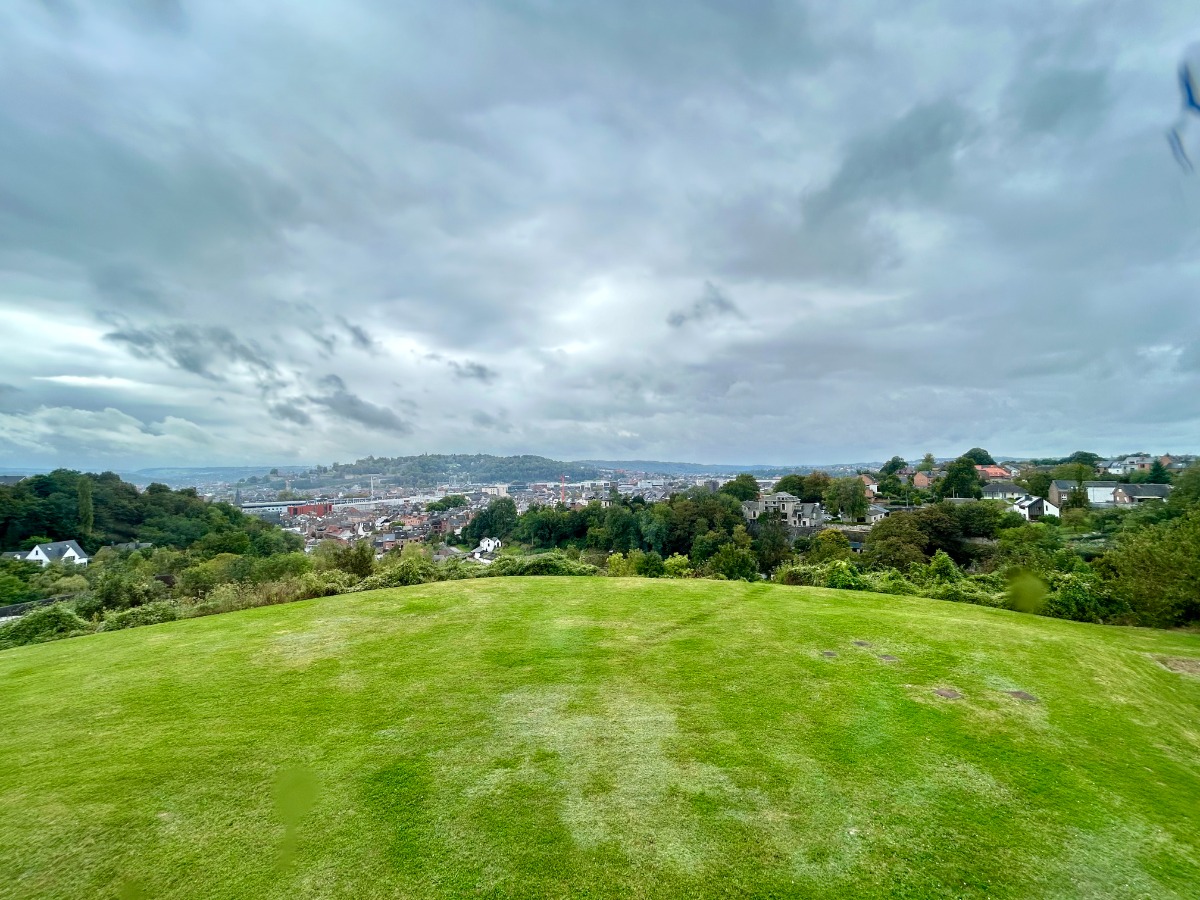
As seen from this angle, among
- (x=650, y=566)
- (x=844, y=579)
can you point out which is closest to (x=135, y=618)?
(x=844, y=579)

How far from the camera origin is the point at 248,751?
193 inches

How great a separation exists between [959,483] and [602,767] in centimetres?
8088

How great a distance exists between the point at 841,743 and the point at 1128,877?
2.01 m

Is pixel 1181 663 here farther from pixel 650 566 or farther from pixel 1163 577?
pixel 650 566

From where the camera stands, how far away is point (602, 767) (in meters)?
4.69

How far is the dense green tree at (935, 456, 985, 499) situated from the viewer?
68.4 metres

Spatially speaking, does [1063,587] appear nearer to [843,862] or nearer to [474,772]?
[843,862]

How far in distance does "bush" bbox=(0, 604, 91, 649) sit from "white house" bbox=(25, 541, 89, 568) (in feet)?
120

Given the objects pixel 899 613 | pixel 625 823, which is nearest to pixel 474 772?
pixel 625 823

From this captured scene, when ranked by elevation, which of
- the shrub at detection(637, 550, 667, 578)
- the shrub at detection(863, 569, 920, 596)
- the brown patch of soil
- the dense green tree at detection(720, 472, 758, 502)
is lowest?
the shrub at detection(637, 550, 667, 578)

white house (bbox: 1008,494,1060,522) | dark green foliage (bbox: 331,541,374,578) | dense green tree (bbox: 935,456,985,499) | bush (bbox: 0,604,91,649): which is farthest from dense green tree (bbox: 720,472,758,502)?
bush (bbox: 0,604,91,649)

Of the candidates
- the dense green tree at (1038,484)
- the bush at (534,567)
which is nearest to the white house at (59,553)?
the bush at (534,567)

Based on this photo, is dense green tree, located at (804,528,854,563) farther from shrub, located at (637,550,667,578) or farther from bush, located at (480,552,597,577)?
bush, located at (480,552,597,577)

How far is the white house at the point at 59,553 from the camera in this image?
123 feet
